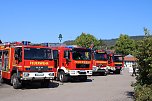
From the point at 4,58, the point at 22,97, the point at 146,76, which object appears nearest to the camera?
the point at 146,76

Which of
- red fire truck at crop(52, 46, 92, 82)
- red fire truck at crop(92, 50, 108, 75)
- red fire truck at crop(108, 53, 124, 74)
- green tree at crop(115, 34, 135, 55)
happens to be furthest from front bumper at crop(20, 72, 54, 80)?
green tree at crop(115, 34, 135, 55)

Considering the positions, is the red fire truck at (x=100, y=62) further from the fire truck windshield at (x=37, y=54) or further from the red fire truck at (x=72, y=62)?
the fire truck windshield at (x=37, y=54)

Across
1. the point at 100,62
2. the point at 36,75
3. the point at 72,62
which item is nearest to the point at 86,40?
the point at 100,62

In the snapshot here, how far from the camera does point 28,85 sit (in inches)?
810

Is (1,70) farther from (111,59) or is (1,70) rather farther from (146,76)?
(111,59)

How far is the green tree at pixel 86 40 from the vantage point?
8569 centimetres

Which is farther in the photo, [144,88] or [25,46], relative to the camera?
[25,46]

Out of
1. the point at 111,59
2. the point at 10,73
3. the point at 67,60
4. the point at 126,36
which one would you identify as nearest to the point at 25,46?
the point at 10,73

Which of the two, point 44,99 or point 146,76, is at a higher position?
point 146,76

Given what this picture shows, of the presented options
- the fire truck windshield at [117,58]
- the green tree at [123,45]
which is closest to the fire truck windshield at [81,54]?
the fire truck windshield at [117,58]

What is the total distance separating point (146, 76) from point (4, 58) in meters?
9.45

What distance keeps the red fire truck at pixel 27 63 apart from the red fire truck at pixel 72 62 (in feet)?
13.4

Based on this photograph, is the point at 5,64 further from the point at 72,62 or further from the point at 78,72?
the point at 78,72

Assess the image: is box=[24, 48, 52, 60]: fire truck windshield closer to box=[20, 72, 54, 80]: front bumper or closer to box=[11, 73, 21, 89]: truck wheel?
box=[20, 72, 54, 80]: front bumper
